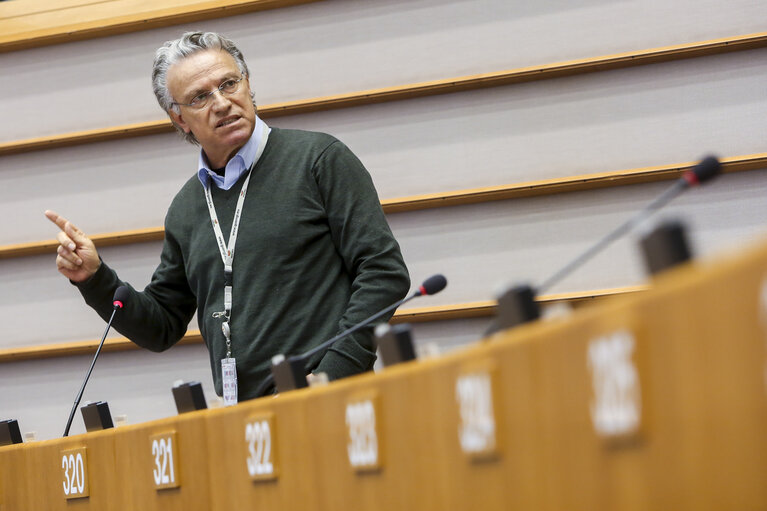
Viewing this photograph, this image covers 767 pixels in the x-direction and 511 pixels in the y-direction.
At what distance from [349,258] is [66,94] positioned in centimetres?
205

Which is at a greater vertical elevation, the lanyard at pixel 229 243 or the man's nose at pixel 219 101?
the man's nose at pixel 219 101

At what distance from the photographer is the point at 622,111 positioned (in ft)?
10.4

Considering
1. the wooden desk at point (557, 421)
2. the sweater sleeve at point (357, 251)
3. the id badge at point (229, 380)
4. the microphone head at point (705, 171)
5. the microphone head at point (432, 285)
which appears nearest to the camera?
the wooden desk at point (557, 421)

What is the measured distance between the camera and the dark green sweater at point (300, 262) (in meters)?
2.18

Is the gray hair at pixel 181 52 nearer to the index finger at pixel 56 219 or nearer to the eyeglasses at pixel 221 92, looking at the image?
the eyeglasses at pixel 221 92

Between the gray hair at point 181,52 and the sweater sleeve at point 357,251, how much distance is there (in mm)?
402

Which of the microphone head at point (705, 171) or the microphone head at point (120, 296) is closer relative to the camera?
the microphone head at point (705, 171)

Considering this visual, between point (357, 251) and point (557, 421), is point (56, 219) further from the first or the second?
point (557, 421)

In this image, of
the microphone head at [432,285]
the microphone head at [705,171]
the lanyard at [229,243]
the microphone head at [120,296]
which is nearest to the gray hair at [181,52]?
the lanyard at [229,243]

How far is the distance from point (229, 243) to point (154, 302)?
37 cm

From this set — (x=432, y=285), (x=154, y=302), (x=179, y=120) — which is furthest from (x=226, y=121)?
(x=432, y=285)

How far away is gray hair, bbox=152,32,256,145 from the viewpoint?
249 cm

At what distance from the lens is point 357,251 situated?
2.21 meters

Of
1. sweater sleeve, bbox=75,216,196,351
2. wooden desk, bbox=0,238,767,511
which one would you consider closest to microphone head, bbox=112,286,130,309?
sweater sleeve, bbox=75,216,196,351
